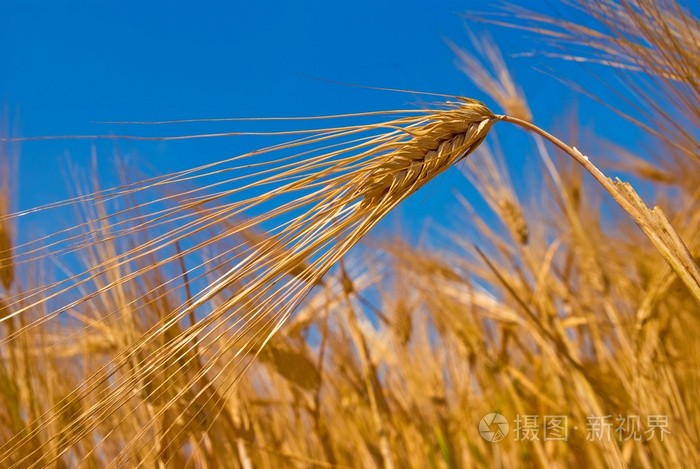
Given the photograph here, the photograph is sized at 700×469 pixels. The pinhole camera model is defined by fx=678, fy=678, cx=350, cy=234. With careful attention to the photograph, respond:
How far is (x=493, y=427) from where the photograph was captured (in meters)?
1.84

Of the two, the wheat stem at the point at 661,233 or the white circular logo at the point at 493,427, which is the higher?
the wheat stem at the point at 661,233

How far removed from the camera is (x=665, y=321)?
1.70m

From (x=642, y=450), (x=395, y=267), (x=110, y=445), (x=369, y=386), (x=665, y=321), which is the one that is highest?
(x=395, y=267)

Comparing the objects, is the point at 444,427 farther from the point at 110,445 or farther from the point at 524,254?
the point at 110,445

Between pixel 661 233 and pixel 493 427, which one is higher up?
pixel 661 233

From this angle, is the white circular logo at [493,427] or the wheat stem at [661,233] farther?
the white circular logo at [493,427]

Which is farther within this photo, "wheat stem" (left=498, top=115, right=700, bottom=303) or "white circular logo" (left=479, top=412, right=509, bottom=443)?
"white circular logo" (left=479, top=412, right=509, bottom=443)

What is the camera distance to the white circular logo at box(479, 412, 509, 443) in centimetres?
181

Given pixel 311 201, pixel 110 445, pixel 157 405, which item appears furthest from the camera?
pixel 110 445

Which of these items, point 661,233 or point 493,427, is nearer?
point 661,233

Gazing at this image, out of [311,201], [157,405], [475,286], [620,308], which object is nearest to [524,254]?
[620,308]

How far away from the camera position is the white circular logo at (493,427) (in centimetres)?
181

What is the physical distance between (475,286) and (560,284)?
10.9 inches

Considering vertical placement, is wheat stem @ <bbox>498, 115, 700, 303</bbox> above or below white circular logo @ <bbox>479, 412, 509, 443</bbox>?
above
